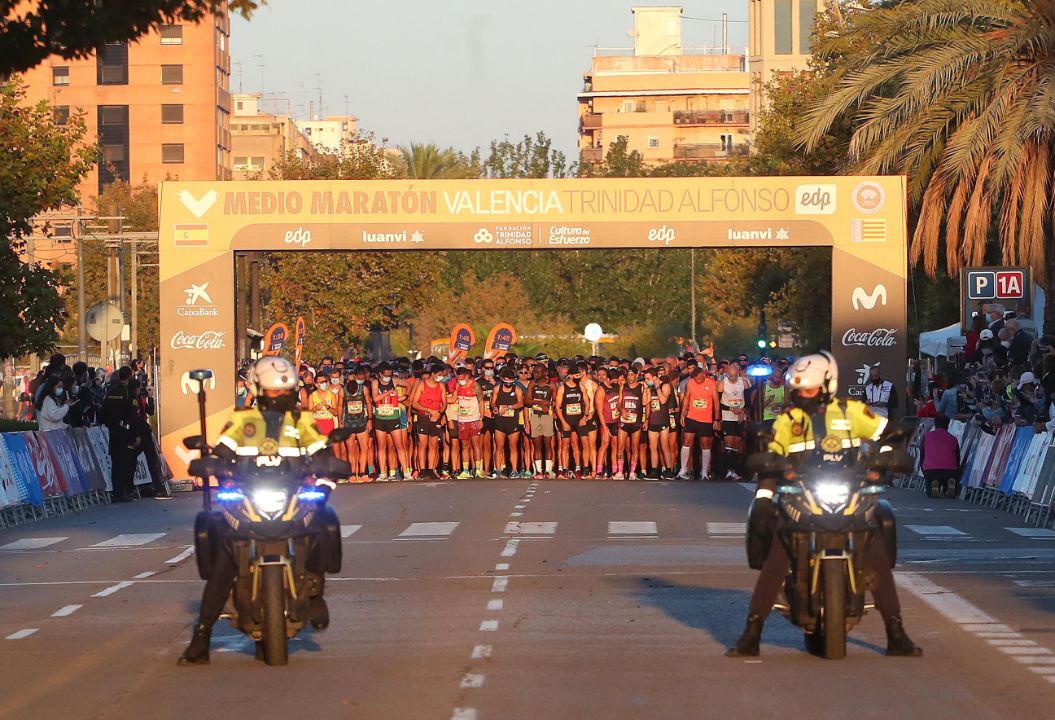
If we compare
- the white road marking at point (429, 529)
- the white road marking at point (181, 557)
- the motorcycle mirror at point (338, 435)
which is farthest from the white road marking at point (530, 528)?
the motorcycle mirror at point (338, 435)

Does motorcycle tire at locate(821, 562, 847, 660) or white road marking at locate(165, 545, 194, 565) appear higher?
motorcycle tire at locate(821, 562, 847, 660)

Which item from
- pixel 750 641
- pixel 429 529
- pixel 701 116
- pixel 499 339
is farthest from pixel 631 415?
pixel 701 116

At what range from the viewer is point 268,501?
10.6 meters

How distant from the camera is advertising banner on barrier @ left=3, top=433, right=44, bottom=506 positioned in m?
23.4

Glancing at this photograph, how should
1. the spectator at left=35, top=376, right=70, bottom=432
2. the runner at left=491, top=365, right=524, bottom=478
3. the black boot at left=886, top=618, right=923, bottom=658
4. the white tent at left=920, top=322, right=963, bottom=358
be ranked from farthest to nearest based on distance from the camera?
the white tent at left=920, top=322, right=963, bottom=358 → the runner at left=491, top=365, right=524, bottom=478 → the spectator at left=35, top=376, right=70, bottom=432 → the black boot at left=886, top=618, right=923, bottom=658

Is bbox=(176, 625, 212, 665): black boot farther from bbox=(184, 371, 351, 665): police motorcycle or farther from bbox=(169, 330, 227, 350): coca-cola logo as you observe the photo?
bbox=(169, 330, 227, 350): coca-cola logo

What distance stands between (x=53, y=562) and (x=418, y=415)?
13.5 metres

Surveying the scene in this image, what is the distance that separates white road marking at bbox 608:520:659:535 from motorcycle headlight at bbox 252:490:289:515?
387 inches

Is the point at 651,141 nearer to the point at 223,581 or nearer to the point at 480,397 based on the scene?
the point at 480,397

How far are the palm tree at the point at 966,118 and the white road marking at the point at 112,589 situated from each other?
16.7 meters

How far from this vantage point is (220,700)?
980cm

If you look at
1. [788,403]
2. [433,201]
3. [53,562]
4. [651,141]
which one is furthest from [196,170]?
[788,403]

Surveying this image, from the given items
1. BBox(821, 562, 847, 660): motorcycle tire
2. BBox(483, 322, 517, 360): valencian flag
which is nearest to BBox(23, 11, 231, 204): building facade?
BBox(483, 322, 517, 360): valencian flag

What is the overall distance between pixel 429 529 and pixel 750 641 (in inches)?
405
